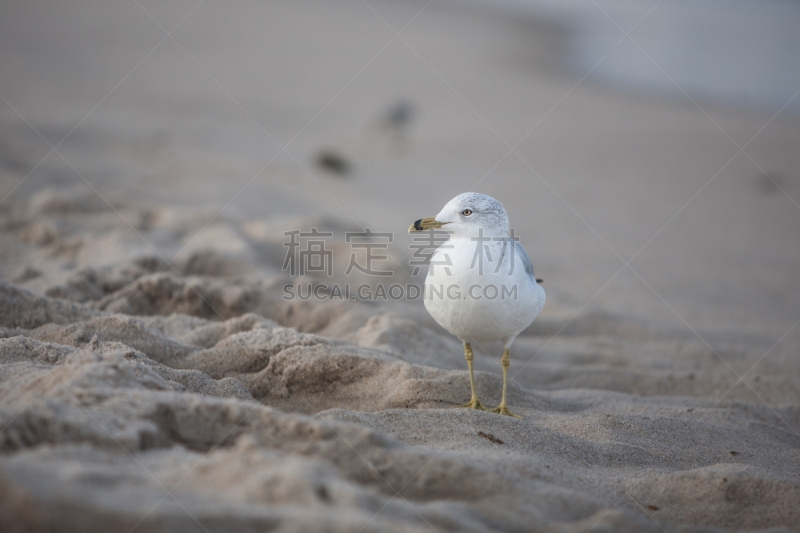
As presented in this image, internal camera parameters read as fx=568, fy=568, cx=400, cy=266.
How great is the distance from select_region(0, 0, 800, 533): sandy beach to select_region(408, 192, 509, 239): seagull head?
95 centimetres

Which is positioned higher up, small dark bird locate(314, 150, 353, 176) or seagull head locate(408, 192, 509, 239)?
small dark bird locate(314, 150, 353, 176)

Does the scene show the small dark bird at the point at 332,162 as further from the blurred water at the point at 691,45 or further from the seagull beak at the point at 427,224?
the blurred water at the point at 691,45

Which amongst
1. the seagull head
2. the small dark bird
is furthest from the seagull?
the small dark bird

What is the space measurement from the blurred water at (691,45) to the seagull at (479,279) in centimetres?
1587

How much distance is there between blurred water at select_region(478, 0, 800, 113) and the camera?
57.9 feet

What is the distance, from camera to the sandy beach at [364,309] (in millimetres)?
2076

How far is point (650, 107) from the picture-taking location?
15.3 metres

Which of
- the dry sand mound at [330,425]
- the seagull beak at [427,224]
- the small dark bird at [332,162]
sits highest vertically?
the small dark bird at [332,162]

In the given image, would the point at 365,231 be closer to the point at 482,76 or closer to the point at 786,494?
the point at 786,494

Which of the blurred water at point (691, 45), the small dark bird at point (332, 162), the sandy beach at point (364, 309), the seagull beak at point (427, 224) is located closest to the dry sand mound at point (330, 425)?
the sandy beach at point (364, 309)

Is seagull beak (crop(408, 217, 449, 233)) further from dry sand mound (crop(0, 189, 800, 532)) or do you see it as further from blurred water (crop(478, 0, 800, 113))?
blurred water (crop(478, 0, 800, 113))

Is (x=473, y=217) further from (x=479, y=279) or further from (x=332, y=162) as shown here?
(x=332, y=162)

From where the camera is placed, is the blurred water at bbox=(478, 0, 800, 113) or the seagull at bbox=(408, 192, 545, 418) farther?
the blurred water at bbox=(478, 0, 800, 113)

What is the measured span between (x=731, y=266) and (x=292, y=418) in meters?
7.38
